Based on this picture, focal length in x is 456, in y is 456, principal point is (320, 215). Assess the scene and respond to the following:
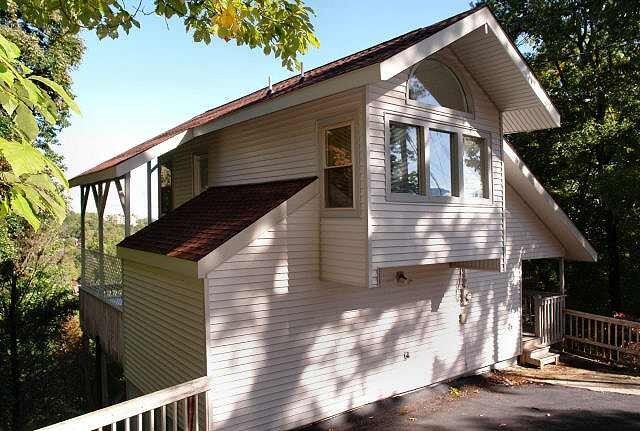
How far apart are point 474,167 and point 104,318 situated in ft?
30.8

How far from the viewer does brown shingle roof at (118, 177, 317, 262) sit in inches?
267

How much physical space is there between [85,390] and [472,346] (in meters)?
15.0

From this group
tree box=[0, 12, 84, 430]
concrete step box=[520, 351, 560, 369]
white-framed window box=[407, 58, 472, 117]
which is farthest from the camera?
tree box=[0, 12, 84, 430]

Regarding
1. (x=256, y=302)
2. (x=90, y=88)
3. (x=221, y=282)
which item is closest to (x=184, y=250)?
(x=221, y=282)

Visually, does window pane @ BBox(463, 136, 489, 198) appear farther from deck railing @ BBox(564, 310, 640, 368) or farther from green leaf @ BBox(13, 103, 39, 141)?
green leaf @ BBox(13, 103, 39, 141)

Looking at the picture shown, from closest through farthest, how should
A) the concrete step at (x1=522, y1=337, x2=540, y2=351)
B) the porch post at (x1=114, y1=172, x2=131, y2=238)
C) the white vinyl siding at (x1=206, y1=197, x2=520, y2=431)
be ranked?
1. the white vinyl siding at (x1=206, y1=197, x2=520, y2=431)
2. the porch post at (x1=114, y1=172, x2=131, y2=238)
3. the concrete step at (x1=522, y1=337, x2=540, y2=351)

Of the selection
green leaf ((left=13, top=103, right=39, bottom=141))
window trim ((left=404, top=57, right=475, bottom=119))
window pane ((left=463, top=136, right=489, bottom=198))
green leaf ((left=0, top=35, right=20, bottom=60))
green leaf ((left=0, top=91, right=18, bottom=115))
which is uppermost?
window trim ((left=404, top=57, right=475, bottom=119))

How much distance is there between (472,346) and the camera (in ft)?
31.9

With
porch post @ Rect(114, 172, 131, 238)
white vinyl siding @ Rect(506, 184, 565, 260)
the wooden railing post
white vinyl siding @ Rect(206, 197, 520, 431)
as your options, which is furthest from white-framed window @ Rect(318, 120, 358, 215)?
the wooden railing post

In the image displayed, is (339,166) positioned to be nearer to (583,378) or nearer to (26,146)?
(26,146)

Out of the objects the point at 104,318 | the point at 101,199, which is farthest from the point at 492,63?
the point at 104,318

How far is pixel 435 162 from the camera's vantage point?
769 centimetres

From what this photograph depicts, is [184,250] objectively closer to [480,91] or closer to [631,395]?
[480,91]

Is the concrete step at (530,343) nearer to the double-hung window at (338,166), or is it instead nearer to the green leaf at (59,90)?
the double-hung window at (338,166)
